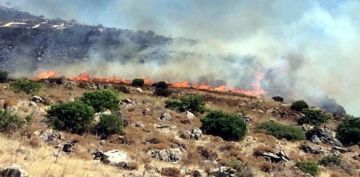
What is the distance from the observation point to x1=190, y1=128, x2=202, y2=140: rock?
32.9 metres

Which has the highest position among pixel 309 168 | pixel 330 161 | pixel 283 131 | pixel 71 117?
pixel 71 117

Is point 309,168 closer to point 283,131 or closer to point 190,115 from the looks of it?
point 283,131

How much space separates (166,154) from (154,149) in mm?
1307

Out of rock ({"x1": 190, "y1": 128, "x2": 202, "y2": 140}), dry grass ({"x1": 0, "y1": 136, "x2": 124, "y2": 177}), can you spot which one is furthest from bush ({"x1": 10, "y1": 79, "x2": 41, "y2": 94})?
dry grass ({"x1": 0, "y1": 136, "x2": 124, "y2": 177})

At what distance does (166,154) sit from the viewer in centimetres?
2458

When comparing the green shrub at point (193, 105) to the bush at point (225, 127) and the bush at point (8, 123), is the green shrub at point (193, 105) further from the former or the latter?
the bush at point (8, 123)

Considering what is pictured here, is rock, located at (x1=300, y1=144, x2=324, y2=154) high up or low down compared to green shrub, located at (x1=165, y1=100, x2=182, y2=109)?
down

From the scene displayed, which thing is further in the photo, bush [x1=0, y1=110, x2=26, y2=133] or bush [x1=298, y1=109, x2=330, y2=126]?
bush [x1=298, y1=109, x2=330, y2=126]

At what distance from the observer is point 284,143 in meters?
37.9

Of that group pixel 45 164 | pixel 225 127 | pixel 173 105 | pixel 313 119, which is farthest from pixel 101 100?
pixel 313 119

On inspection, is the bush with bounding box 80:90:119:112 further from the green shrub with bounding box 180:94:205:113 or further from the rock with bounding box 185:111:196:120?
the green shrub with bounding box 180:94:205:113

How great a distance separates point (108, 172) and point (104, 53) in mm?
115735

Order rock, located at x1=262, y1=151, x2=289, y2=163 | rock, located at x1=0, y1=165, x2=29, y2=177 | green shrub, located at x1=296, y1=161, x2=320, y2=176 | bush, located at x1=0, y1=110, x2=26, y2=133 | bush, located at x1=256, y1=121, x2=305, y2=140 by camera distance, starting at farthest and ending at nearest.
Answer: bush, located at x1=256, y1=121, x2=305, y2=140 < rock, located at x1=262, y1=151, x2=289, y2=163 < green shrub, located at x1=296, y1=161, x2=320, y2=176 < bush, located at x1=0, y1=110, x2=26, y2=133 < rock, located at x1=0, y1=165, x2=29, y2=177

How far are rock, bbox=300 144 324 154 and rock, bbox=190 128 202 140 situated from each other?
8730mm
